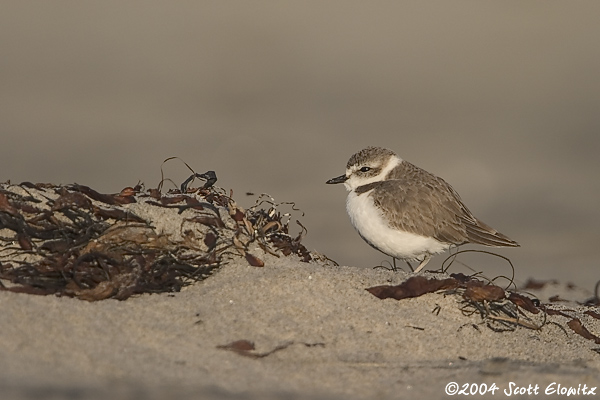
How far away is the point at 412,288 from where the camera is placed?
482cm

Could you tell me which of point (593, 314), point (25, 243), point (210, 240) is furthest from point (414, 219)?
point (25, 243)

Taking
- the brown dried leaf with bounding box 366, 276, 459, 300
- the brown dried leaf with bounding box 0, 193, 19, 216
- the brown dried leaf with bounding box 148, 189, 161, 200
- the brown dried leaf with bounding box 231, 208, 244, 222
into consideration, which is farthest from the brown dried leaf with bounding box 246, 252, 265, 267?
the brown dried leaf with bounding box 0, 193, 19, 216

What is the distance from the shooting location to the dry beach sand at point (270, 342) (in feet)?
10.7

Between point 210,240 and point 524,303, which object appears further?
point 524,303

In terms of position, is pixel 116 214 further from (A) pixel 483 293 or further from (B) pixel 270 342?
(A) pixel 483 293

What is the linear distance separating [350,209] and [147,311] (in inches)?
117

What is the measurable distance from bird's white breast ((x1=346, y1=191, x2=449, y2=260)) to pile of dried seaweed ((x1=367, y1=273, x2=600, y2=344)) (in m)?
1.07

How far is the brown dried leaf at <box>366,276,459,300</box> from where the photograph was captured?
4746 millimetres

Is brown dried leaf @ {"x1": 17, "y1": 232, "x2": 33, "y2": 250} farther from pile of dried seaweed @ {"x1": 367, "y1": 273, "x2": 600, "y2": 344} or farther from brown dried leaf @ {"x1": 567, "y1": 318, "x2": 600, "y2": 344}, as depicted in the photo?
brown dried leaf @ {"x1": 567, "y1": 318, "x2": 600, "y2": 344}

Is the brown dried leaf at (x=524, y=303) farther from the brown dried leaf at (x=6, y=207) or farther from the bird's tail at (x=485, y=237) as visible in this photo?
the brown dried leaf at (x=6, y=207)

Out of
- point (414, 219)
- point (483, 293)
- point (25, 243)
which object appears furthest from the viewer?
point (414, 219)

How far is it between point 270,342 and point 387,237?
2.57 meters

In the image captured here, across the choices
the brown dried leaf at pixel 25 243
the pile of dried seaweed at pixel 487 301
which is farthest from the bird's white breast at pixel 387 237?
the brown dried leaf at pixel 25 243

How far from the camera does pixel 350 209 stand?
22.2ft
